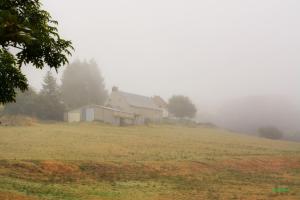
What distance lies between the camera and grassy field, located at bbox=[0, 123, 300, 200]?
2548cm

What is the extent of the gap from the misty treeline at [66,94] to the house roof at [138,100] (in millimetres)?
14036

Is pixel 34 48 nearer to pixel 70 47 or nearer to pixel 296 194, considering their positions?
pixel 70 47

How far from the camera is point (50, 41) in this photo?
51.3 ft

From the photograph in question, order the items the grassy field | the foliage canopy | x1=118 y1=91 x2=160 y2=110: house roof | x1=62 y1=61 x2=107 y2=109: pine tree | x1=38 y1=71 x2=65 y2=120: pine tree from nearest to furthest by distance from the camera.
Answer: the foliage canopy, the grassy field, x1=38 y1=71 x2=65 y2=120: pine tree, x1=118 y1=91 x2=160 y2=110: house roof, x1=62 y1=61 x2=107 y2=109: pine tree

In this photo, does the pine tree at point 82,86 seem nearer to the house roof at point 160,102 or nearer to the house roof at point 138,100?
the house roof at point 138,100

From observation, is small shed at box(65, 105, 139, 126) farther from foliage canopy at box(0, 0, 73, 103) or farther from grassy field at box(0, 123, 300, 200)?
foliage canopy at box(0, 0, 73, 103)

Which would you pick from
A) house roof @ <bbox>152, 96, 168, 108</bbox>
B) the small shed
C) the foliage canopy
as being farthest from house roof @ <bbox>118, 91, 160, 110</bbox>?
the foliage canopy

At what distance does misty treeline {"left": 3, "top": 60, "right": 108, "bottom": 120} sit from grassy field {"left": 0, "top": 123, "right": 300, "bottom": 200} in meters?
30.9

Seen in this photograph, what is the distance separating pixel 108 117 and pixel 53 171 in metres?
52.4

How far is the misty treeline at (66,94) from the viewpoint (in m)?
81.6

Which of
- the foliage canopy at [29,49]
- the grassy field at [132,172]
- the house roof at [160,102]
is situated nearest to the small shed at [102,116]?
the grassy field at [132,172]

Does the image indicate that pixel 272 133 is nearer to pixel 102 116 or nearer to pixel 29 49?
pixel 102 116

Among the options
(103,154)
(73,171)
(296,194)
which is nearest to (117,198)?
(73,171)

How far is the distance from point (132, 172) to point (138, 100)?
2784 inches
